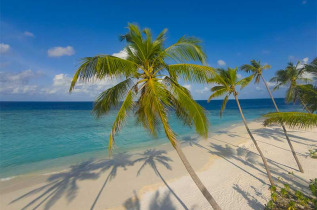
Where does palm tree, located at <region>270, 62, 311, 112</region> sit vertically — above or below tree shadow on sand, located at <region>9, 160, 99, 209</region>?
above

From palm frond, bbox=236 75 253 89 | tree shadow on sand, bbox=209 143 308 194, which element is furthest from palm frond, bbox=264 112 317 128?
tree shadow on sand, bbox=209 143 308 194

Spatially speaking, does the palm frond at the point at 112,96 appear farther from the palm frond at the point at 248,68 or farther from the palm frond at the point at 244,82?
the palm frond at the point at 248,68

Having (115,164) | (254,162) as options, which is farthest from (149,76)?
(254,162)

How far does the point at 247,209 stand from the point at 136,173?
19.9 feet

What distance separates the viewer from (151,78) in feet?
13.2

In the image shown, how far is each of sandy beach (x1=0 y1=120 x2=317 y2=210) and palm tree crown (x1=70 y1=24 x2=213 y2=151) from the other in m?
4.63

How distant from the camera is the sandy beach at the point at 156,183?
22.0 feet

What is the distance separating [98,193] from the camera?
763cm

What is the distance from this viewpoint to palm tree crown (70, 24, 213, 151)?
360cm

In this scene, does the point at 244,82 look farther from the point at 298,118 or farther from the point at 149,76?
the point at 149,76

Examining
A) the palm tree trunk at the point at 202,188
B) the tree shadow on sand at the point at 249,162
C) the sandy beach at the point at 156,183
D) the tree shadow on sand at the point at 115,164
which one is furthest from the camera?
the tree shadow on sand at the point at 115,164

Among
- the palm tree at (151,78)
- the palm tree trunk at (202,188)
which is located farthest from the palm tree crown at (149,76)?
the palm tree trunk at (202,188)

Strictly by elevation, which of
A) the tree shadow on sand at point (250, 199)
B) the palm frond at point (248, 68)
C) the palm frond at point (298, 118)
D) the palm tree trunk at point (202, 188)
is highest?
the palm frond at point (248, 68)

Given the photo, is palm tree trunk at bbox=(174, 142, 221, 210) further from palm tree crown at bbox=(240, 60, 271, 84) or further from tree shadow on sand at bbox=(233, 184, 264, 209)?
palm tree crown at bbox=(240, 60, 271, 84)
